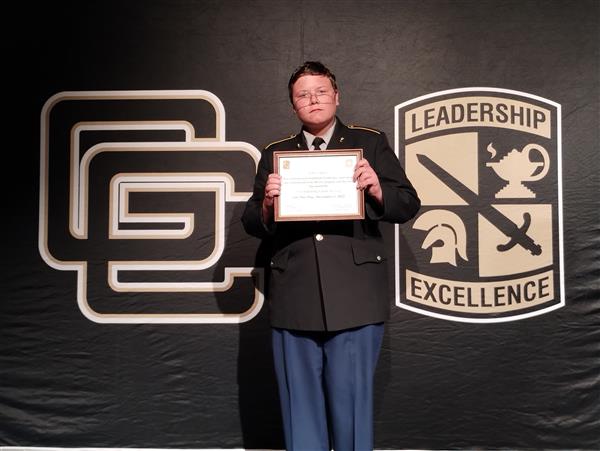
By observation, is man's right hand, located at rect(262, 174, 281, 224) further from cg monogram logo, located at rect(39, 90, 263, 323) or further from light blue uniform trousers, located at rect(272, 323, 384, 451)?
cg monogram logo, located at rect(39, 90, 263, 323)

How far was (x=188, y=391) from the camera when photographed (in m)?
2.35

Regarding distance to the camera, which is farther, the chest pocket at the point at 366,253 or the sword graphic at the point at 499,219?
the sword graphic at the point at 499,219

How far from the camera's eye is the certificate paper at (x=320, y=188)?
5.13 feet

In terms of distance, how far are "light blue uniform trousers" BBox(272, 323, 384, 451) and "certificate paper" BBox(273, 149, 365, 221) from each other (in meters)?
0.35

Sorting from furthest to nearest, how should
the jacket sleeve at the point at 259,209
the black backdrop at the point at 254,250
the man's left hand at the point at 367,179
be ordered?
the black backdrop at the point at 254,250 < the jacket sleeve at the point at 259,209 < the man's left hand at the point at 367,179

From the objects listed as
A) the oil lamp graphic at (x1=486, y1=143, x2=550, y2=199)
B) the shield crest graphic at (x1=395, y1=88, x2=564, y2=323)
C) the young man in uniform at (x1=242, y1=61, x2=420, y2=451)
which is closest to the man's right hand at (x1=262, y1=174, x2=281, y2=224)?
the young man in uniform at (x1=242, y1=61, x2=420, y2=451)

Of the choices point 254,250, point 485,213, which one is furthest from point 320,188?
point 485,213

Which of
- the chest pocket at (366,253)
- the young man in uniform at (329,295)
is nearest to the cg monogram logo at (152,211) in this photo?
the young man in uniform at (329,295)

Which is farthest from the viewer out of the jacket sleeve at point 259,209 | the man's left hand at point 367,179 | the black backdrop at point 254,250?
the black backdrop at point 254,250

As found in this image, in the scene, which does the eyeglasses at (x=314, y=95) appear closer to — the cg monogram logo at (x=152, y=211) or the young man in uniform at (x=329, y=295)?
the young man in uniform at (x=329, y=295)

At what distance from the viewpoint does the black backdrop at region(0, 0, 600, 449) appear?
90.1 inches

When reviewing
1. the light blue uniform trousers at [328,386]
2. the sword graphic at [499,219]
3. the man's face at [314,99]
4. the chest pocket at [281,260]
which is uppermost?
the man's face at [314,99]

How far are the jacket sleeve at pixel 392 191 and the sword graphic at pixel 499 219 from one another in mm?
654

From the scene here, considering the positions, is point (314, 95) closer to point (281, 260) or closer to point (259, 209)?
point (259, 209)
